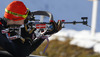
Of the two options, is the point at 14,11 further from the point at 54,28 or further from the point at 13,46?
the point at 54,28

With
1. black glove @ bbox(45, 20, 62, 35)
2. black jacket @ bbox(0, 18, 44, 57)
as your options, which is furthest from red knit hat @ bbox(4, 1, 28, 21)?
black glove @ bbox(45, 20, 62, 35)

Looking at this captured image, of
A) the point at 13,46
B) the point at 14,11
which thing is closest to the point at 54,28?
the point at 14,11

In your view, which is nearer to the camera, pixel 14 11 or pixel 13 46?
pixel 13 46

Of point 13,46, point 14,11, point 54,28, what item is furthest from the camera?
point 54,28

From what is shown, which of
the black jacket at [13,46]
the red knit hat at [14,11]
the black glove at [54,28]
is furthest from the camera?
the black glove at [54,28]

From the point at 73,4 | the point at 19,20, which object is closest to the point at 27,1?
the point at 73,4

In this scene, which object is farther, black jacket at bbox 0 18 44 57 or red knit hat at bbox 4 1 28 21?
red knit hat at bbox 4 1 28 21

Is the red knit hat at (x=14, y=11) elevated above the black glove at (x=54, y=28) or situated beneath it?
elevated above

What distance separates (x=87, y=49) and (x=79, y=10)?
15.0 m

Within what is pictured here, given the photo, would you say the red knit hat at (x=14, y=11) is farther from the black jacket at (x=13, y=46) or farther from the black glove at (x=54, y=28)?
the black glove at (x=54, y=28)

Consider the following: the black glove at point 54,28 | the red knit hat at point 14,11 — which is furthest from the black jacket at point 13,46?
the black glove at point 54,28

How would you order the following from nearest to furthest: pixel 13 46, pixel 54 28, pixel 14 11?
1. pixel 13 46
2. pixel 14 11
3. pixel 54 28

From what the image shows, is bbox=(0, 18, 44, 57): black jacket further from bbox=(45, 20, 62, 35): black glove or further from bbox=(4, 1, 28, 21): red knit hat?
bbox=(45, 20, 62, 35): black glove

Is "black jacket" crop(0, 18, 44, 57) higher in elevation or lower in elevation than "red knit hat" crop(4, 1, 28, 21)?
lower
